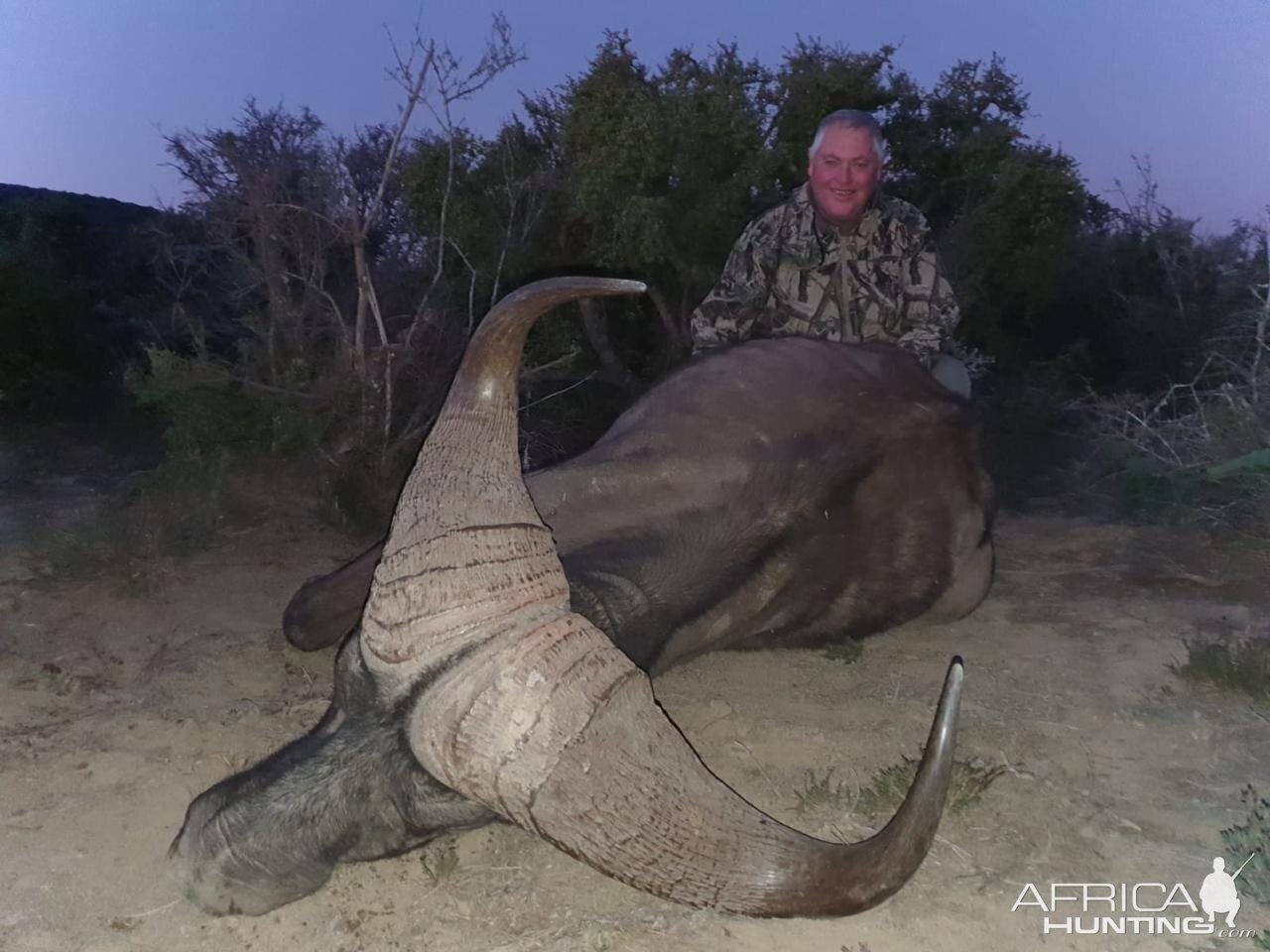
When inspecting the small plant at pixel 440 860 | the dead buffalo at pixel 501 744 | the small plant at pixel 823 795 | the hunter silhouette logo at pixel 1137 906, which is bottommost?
the hunter silhouette logo at pixel 1137 906

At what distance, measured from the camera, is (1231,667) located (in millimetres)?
3709

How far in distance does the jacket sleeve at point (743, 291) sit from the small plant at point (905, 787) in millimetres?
2832

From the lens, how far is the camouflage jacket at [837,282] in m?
5.33

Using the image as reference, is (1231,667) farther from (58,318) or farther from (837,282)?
(58,318)

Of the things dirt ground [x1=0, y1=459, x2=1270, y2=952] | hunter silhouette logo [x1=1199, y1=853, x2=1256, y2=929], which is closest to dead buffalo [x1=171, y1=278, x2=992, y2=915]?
dirt ground [x1=0, y1=459, x2=1270, y2=952]

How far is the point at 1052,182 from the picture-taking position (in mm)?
8547

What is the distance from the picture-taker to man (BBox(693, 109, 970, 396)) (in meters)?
5.25

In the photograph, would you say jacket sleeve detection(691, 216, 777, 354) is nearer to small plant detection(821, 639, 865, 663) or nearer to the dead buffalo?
small plant detection(821, 639, 865, 663)

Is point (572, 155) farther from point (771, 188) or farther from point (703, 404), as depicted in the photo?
point (703, 404)

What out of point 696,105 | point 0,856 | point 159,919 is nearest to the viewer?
point 159,919

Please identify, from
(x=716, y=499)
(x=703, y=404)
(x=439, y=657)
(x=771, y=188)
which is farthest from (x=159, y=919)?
(x=771, y=188)

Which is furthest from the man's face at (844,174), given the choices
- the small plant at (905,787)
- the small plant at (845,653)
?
the small plant at (905,787)

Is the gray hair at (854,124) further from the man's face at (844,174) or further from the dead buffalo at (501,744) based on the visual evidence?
the dead buffalo at (501,744)

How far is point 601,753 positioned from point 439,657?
315mm
